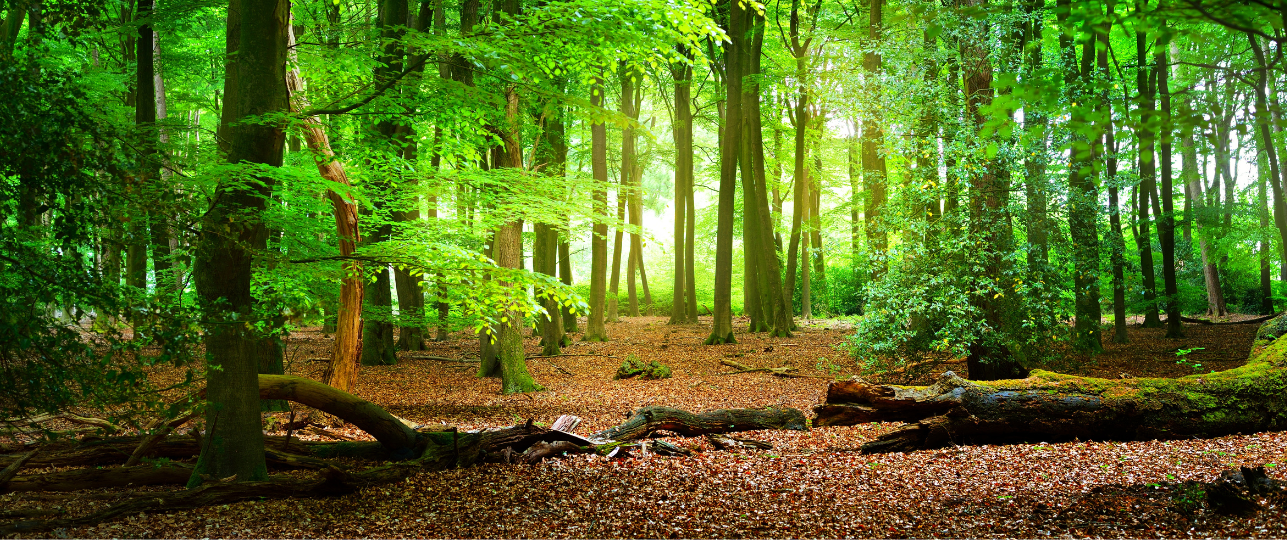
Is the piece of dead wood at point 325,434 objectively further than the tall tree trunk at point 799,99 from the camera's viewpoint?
No

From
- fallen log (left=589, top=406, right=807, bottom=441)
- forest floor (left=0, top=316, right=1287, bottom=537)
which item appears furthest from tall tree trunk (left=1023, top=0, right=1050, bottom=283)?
fallen log (left=589, top=406, right=807, bottom=441)

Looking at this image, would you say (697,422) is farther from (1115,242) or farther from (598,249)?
(598,249)

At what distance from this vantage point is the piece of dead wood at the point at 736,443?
20.3ft

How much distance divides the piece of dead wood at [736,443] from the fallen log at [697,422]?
0.30 metres

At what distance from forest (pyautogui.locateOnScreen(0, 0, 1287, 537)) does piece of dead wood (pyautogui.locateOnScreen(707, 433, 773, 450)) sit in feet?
0.23

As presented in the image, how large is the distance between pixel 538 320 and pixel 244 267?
3.35 metres

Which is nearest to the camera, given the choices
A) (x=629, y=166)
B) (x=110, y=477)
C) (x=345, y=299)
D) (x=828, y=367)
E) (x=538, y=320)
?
(x=110, y=477)

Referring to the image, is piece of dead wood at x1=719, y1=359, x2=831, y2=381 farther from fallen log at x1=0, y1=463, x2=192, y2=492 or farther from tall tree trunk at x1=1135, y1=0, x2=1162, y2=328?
fallen log at x1=0, y1=463, x2=192, y2=492

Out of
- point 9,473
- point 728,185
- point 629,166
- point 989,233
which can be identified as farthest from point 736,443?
point 629,166

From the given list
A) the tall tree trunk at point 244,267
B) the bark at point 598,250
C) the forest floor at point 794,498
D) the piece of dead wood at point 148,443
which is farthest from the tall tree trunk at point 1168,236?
the piece of dead wood at point 148,443

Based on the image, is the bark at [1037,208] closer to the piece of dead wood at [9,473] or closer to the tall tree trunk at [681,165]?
the piece of dead wood at [9,473]

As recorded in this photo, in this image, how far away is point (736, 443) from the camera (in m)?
6.31

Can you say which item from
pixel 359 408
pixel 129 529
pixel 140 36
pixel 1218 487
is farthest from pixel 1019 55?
pixel 140 36

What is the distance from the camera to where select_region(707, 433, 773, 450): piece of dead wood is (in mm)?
6189
